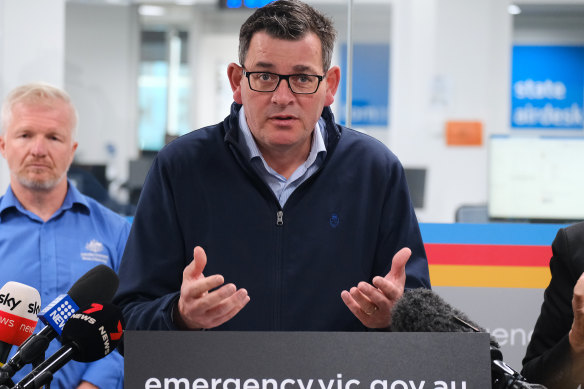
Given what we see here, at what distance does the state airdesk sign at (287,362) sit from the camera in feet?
3.82

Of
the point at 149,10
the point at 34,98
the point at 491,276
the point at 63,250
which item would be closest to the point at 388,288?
the point at 63,250

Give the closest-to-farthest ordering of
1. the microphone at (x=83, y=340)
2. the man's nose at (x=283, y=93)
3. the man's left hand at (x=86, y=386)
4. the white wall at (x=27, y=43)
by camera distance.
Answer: the microphone at (x=83, y=340) < the man's nose at (x=283, y=93) < the man's left hand at (x=86, y=386) < the white wall at (x=27, y=43)

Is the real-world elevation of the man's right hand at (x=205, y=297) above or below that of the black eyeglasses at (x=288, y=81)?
below

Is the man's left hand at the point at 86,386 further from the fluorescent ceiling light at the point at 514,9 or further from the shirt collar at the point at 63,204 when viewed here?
the fluorescent ceiling light at the point at 514,9

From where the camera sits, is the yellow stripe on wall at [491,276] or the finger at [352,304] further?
the yellow stripe on wall at [491,276]

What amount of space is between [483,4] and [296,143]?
3.25 m

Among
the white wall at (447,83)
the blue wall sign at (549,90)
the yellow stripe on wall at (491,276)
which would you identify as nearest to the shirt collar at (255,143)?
the yellow stripe on wall at (491,276)

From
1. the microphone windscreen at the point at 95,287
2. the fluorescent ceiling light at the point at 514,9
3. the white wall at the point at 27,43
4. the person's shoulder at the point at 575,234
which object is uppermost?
the fluorescent ceiling light at the point at 514,9

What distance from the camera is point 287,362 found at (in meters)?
1.17

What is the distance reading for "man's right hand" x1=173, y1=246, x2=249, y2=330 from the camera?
1.40 m

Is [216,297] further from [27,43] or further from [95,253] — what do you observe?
[27,43]

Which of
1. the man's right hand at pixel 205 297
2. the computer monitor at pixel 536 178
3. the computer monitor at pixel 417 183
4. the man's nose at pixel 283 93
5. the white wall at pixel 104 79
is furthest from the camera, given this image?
the computer monitor at pixel 417 183

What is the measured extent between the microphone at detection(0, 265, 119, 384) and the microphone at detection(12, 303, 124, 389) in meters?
0.06

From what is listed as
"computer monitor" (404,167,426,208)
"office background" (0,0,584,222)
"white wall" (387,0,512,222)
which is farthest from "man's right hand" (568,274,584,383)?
"white wall" (387,0,512,222)
